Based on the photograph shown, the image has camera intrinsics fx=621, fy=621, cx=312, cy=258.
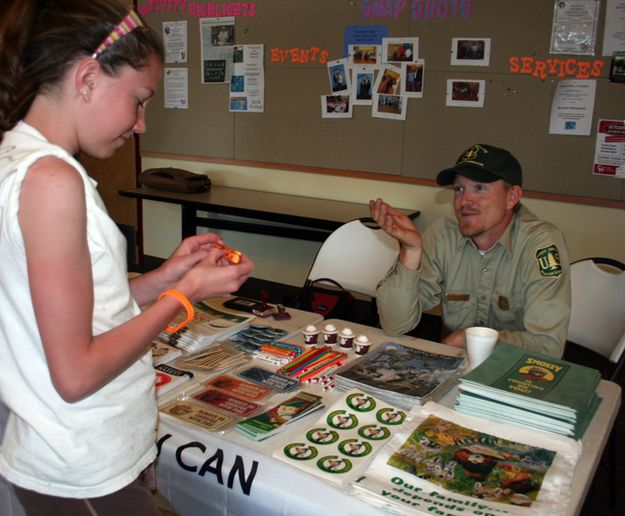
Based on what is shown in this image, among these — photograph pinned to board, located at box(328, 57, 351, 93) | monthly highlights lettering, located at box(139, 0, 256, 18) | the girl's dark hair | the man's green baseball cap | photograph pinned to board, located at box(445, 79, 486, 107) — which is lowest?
the man's green baseball cap

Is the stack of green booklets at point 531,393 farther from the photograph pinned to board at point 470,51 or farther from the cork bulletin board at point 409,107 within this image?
the photograph pinned to board at point 470,51

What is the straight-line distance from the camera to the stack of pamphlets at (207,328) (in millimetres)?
1623

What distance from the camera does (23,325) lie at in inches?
33.8

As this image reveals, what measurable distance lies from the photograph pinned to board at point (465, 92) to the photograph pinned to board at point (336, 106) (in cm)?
65

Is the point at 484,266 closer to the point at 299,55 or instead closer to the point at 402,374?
the point at 402,374

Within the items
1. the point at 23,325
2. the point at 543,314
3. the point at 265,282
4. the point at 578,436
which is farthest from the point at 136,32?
the point at 265,282

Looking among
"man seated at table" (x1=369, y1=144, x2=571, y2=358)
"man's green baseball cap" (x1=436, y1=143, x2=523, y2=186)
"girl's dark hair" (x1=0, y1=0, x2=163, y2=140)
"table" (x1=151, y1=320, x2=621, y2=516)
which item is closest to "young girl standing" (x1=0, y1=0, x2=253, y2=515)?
"girl's dark hair" (x1=0, y1=0, x2=163, y2=140)

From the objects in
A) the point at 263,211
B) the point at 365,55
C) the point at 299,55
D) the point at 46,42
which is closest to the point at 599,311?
the point at 46,42

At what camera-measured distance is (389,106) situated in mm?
3797

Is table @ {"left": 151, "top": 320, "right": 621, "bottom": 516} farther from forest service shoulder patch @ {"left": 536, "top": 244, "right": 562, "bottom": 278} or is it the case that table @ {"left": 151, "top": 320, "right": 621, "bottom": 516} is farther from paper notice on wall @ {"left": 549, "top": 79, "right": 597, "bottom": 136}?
paper notice on wall @ {"left": 549, "top": 79, "right": 597, "bottom": 136}

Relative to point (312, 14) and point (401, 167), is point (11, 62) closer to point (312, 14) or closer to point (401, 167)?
point (401, 167)

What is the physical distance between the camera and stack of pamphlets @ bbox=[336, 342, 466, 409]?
134 centimetres

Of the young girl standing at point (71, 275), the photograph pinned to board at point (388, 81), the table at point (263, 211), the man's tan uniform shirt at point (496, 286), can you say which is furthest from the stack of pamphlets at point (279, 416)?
the photograph pinned to board at point (388, 81)

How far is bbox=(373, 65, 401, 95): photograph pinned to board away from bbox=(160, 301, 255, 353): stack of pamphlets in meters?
2.32
